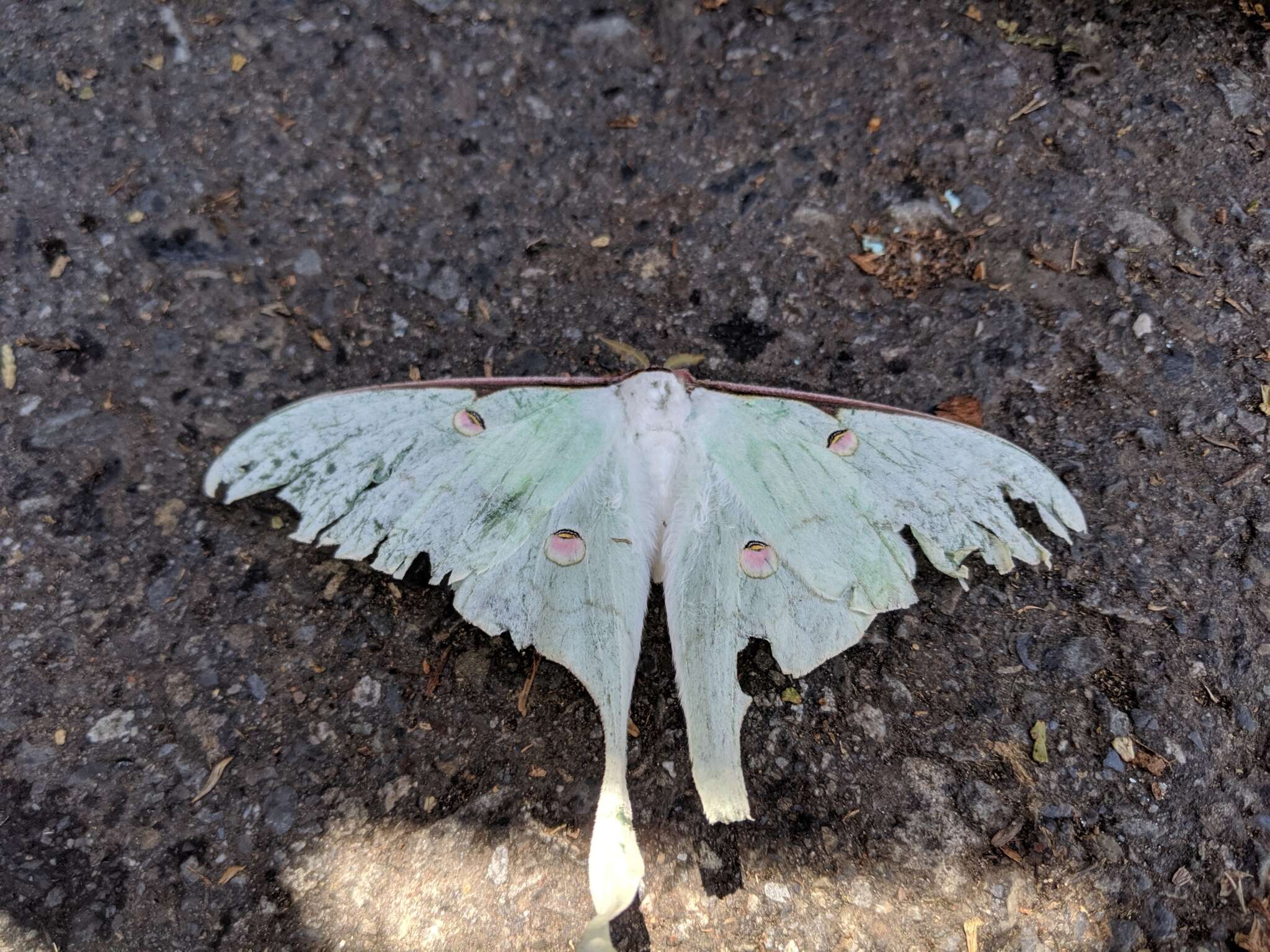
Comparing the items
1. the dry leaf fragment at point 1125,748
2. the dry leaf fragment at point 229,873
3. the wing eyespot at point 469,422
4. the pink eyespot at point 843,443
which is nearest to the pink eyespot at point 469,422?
the wing eyespot at point 469,422

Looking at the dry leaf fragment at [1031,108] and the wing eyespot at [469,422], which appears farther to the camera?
the dry leaf fragment at [1031,108]

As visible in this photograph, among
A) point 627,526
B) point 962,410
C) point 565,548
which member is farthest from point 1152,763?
point 565,548

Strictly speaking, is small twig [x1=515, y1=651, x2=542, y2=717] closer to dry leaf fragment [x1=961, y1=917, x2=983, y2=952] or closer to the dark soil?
the dark soil

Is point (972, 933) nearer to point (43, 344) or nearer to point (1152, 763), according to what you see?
point (1152, 763)

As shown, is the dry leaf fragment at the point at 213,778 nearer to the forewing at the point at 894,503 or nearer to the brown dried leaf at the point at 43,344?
the brown dried leaf at the point at 43,344

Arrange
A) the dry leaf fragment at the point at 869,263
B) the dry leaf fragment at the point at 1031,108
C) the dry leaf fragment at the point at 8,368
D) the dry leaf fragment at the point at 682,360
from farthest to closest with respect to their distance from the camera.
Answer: the dry leaf fragment at the point at 1031,108 → the dry leaf fragment at the point at 869,263 → the dry leaf fragment at the point at 682,360 → the dry leaf fragment at the point at 8,368

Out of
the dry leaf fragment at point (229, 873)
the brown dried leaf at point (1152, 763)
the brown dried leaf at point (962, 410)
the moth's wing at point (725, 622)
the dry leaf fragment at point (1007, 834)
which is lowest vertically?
the dry leaf fragment at point (229, 873)
